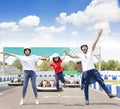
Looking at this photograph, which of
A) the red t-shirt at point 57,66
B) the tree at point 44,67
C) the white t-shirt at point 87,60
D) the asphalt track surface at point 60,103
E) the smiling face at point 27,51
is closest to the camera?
the asphalt track surface at point 60,103

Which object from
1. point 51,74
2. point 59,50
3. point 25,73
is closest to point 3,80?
point 59,50

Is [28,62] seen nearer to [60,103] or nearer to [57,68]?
[60,103]

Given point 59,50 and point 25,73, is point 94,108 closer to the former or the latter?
point 25,73

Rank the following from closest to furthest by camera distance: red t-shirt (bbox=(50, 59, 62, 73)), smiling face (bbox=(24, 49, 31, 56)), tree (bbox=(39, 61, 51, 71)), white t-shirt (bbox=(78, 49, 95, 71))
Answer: white t-shirt (bbox=(78, 49, 95, 71))
smiling face (bbox=(24, 49, 31, 56))
red t-shirt (bbox=(50, 59, 62, 73))
tree (bbox=(39, 61, 51, 71))

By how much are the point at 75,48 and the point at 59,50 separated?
7.20 ft

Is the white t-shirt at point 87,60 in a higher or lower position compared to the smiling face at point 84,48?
lower

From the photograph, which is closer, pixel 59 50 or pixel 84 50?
pixel 84 50

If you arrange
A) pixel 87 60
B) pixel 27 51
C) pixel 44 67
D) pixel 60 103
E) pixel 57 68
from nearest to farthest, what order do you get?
pixel 87 60
pixel 27 51
pixel 60 103
pixel 57 68
pixel 44 67

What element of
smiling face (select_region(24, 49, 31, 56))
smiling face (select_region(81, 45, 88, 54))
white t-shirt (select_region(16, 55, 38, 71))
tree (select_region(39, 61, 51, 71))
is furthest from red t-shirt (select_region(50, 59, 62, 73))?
tree (select_region(39, 61, 51, 71))

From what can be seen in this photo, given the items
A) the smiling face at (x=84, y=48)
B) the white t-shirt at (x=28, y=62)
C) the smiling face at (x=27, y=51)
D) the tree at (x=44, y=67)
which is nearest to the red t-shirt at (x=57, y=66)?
the white t-shirt at (x=28, y=62)

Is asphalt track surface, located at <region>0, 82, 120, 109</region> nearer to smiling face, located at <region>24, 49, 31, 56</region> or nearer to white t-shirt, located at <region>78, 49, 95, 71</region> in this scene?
white t-shirt, located at <region>78, 49, 95, 71</region>

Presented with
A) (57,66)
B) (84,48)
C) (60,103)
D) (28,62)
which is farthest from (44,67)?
(84,48)

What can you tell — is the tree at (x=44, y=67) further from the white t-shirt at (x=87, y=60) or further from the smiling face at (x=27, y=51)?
the white t-shirt at (x=87, y=60)

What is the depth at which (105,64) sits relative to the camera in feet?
480
